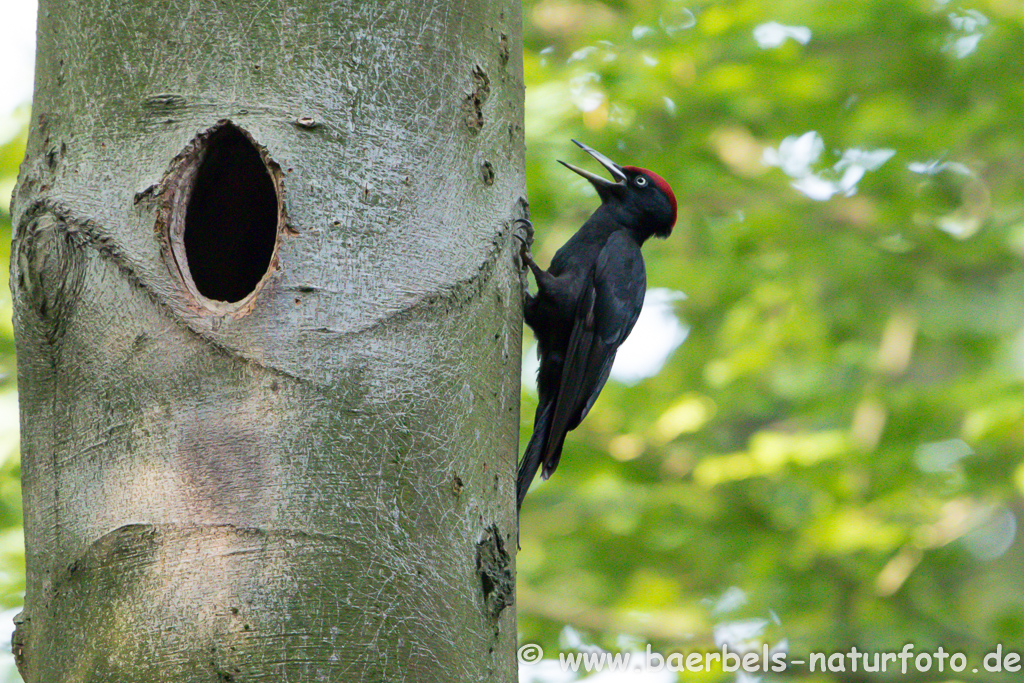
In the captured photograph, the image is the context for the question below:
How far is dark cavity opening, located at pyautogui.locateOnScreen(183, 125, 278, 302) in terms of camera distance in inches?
74.7

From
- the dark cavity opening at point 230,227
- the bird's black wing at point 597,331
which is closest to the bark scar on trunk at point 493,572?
the dark cavity opening at point 230,227

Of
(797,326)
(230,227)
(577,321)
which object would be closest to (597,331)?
(577,321)

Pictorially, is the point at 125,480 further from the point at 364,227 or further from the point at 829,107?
the point at 829,107

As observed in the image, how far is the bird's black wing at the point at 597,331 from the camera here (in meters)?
3.17

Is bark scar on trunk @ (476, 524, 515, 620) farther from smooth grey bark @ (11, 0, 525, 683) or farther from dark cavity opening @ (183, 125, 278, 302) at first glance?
dark cavity opening @ (183, 125, 278, 302)

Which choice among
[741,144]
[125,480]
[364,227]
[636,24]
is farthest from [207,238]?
[741,144]

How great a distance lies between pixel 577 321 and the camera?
3.51 m

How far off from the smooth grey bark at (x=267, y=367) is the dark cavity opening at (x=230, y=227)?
27 centimetres
